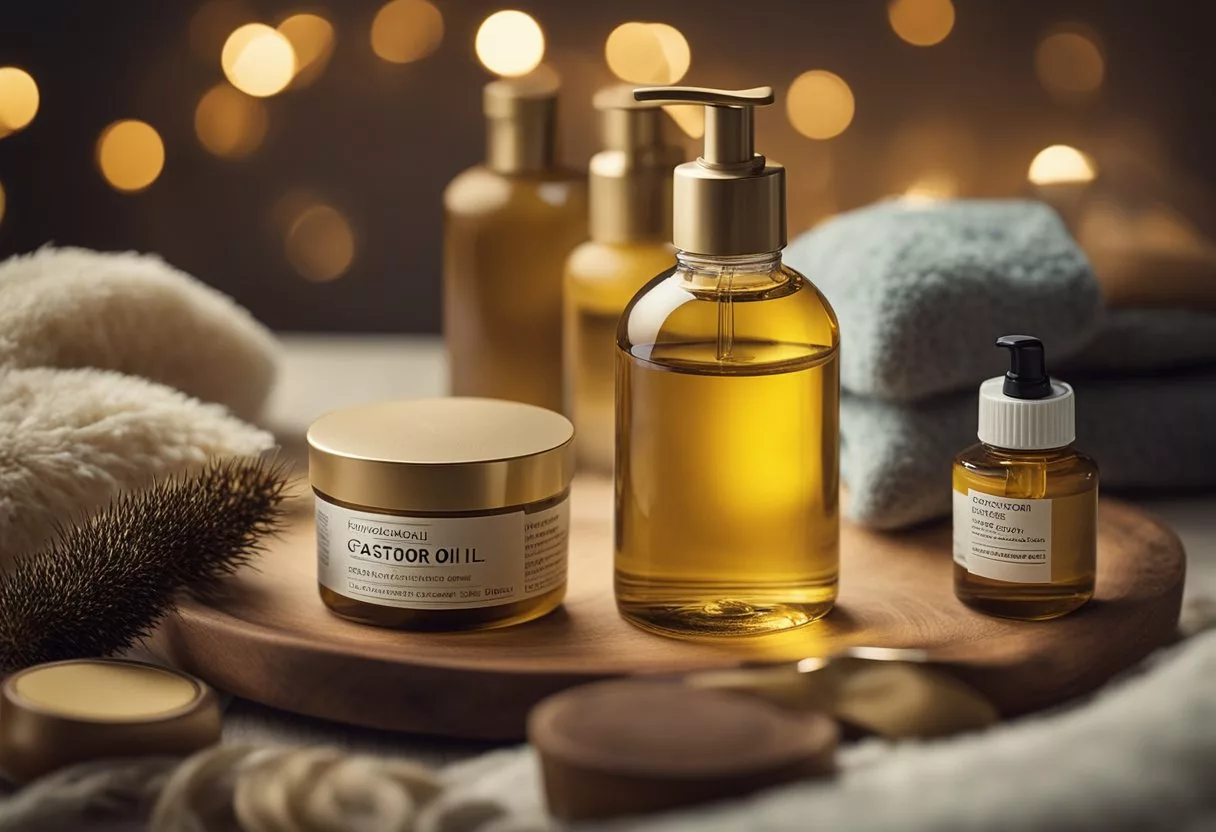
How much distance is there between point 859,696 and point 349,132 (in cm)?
79

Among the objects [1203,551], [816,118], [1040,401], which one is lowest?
[1203,551]

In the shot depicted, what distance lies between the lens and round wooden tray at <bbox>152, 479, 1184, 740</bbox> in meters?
0.54

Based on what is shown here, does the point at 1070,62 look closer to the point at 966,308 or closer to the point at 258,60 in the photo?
the point at 966,308

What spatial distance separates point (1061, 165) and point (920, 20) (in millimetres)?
144

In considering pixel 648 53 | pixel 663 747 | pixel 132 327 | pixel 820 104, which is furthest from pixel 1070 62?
pixel 663 747

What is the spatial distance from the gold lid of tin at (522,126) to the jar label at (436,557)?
0.99 feet

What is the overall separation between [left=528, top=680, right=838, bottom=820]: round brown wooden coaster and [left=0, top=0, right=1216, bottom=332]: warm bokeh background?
0.61m

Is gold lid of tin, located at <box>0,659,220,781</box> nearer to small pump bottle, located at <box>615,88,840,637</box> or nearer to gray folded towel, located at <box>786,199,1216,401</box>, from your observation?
small pump bottle, located at <box>615,88,840,637</box>

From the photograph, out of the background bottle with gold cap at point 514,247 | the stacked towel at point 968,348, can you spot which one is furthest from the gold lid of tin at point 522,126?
the stacked towel at point 968,348

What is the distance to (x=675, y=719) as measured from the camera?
1.52 ft

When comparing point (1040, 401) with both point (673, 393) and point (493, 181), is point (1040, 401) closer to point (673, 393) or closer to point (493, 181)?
point (673, 393)

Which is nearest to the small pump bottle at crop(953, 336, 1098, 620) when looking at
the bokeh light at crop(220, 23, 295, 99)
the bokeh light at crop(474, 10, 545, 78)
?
the bokeh light at crop(474, 10, 545, 78)

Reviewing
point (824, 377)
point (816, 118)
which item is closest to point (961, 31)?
point (816, 118)

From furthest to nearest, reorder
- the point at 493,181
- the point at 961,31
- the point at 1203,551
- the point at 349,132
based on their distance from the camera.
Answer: the point at 349,132 → the point at 961,31 → the point at 493,181 → the point at 1203,551
